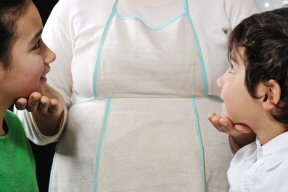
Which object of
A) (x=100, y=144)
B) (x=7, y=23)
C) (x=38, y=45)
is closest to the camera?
(x=7, y=23)

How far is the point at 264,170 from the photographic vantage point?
1177 millimetres

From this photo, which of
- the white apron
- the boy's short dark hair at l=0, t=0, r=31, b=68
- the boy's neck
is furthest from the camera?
the white apron

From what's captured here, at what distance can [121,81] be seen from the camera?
4.58 feet

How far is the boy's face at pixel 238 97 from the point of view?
1.21 metres

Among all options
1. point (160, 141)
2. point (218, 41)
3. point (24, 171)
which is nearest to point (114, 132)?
point (160, 141)

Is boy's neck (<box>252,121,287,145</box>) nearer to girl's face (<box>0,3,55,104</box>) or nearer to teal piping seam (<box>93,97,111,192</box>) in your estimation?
teal piping seam (<box>93,97,111,192</box>)

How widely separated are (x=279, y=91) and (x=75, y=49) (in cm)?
60

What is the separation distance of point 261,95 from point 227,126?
0.12 metres

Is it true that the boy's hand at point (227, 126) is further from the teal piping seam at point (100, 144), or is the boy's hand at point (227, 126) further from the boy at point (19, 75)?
the boy at point (19, 75)

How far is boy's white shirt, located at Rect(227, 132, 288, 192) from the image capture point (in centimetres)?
114

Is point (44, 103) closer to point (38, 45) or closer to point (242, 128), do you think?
point (38, 45)

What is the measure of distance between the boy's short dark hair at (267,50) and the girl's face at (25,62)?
456 mm

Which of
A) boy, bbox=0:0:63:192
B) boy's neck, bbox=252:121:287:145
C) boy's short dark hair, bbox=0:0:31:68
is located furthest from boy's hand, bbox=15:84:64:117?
boy's neck, bbox=252:121:287:145

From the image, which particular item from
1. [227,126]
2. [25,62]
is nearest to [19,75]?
[25,62]
